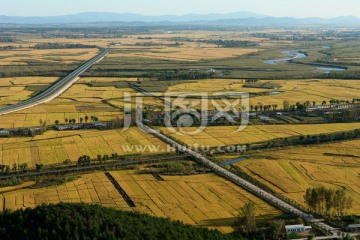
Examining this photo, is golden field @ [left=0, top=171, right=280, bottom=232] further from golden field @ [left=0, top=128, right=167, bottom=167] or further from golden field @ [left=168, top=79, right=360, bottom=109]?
golden field @ [left=168, top=79, right=360, bottom=109]

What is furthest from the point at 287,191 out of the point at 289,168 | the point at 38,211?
the point at 38,211

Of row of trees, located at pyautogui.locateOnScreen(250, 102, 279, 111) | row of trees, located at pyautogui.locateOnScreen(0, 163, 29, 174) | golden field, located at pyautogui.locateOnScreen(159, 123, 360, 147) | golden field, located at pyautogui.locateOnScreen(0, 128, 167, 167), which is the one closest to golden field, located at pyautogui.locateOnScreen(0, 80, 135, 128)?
golden field, located at pyautogui.locateOnScreen(0, 128, 167, 167)

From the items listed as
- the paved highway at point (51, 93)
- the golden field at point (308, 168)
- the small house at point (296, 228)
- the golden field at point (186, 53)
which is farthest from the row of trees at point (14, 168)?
the golden field at point (186, 53)

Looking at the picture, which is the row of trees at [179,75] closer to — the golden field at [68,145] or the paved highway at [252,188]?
the golden field at [68,145]

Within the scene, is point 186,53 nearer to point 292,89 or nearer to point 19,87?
point 292,89

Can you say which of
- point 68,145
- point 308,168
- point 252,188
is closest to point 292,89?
point 308,168

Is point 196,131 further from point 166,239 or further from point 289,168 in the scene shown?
point 166,239
